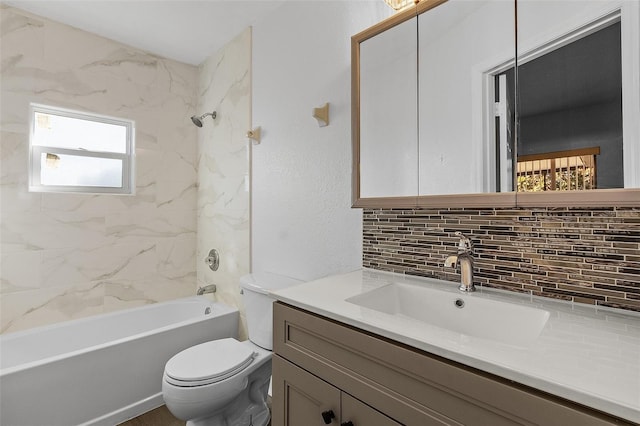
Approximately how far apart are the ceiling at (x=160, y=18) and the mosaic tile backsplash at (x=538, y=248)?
1730 mm

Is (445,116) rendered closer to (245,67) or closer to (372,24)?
(372,24)

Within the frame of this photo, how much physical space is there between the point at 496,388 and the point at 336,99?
1406 millimetres

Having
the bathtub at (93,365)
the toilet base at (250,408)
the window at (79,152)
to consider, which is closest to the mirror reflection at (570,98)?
the toilet base at (250,408)

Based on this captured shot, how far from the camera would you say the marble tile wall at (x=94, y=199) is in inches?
82.4

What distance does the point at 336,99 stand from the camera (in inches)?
64.7

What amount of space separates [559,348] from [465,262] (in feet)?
1.43

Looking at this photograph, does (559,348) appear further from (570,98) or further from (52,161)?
(52,161)

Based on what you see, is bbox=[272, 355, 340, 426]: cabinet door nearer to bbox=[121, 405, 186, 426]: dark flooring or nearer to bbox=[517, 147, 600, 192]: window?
bbox=[517, 147, 600, 192]: window

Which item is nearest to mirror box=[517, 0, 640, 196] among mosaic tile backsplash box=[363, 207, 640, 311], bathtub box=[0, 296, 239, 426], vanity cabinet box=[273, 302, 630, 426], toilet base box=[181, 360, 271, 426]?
mosaic tile backsplash box=[363, 207, 640, 311]

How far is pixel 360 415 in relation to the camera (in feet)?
2.74

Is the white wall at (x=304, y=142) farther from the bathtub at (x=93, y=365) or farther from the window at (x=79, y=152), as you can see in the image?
the window at (x=79, y=152)

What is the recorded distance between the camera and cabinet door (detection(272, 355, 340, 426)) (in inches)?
35.8

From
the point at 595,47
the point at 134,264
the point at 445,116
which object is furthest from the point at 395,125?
the point at 134,264

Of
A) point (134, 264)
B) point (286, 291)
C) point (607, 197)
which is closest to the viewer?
point (607, 197)
